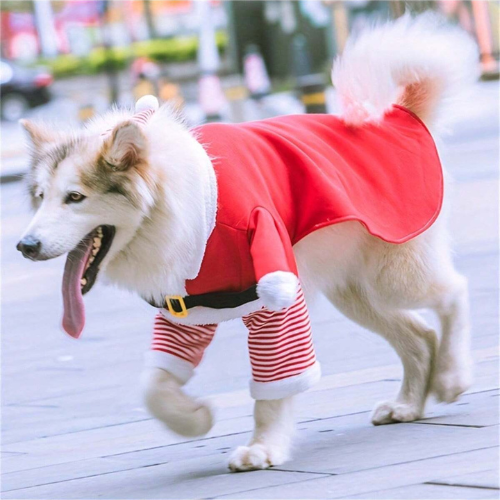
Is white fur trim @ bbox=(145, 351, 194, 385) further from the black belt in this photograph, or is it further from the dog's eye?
the dog's eye

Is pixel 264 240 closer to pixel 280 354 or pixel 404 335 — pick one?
pixel 280 354

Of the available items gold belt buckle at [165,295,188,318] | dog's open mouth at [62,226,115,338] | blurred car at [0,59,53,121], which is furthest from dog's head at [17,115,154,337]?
blurred car at [0,59,53,121]

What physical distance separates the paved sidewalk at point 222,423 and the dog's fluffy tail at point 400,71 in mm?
903

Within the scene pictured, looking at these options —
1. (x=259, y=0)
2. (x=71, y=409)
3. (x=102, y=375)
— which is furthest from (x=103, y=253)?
(x=259, y=0)

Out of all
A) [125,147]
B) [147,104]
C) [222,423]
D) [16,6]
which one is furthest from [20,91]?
[125,147]

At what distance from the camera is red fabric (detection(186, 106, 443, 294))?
11.1ft

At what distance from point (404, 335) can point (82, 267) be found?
4.66ft

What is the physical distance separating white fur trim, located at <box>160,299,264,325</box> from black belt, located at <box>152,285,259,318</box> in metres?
0.01

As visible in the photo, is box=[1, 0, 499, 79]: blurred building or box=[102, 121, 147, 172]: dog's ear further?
box=[1, 0, 499, 79]: blurred building

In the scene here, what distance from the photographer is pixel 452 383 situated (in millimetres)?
3938

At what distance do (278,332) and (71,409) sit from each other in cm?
174

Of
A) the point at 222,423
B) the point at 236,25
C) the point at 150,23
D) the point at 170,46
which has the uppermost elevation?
the point at 222,423

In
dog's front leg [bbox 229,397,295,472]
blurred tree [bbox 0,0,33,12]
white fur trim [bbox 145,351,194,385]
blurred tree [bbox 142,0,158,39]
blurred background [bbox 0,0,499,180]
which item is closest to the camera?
dog's front leg [bbox 229,397,295,472]

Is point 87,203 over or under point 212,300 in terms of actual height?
over
